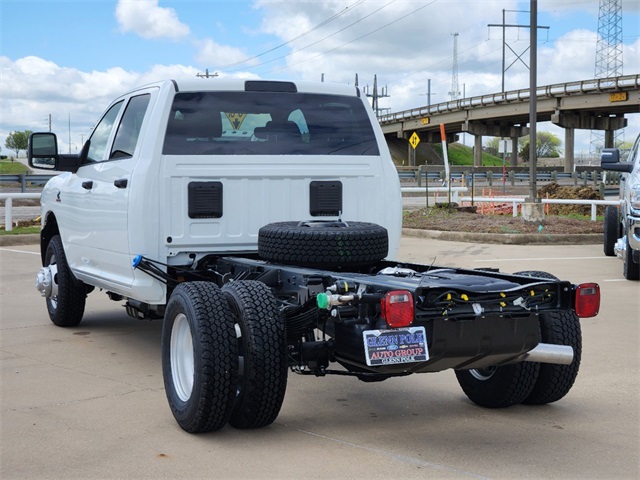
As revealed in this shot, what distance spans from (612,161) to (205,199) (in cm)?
710

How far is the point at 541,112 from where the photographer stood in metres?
72.9

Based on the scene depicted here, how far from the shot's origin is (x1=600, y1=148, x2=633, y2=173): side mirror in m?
11.8

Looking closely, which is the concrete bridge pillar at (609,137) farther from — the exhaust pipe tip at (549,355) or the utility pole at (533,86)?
the exhaust pipe tip at (549,355)

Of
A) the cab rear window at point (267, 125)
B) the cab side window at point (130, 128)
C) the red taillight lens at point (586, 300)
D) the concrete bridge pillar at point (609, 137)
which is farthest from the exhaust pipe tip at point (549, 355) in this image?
the concrete bridge pillar at point (609, 137)

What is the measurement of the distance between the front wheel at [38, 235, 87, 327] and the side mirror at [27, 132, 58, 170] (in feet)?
2.50

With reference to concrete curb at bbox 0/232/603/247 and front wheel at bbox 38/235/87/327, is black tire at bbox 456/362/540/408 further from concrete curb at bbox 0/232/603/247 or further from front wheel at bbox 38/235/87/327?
concrete curb at bbox 0/232/603/247

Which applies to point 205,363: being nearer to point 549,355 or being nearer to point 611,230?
point 549,355

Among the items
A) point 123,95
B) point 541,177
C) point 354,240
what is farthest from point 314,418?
point 541,177

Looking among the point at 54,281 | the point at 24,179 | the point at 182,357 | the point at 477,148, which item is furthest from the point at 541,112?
the point at 182,357

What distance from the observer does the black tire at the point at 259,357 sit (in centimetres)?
477

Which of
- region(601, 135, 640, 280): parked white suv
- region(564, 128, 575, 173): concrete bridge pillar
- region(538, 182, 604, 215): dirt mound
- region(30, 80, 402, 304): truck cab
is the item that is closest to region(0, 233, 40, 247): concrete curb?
region(30, 80, 402, 304): truck cab

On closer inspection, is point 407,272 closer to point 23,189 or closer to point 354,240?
point 354,240

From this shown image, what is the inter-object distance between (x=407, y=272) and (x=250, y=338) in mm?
1184

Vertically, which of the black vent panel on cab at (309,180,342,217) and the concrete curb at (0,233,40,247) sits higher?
the black vent panel on cab at (309,180,342,217)
